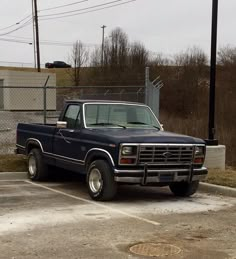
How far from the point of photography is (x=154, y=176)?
9180 mm

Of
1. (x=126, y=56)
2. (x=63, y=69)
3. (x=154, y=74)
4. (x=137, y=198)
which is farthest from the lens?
(x=63, y=69)

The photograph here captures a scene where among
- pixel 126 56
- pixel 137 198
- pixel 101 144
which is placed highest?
pixel 126 56

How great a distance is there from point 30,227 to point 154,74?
5029cm

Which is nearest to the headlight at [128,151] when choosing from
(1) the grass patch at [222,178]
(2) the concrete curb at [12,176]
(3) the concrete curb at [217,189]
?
(3) the concrete curb at [217,189]

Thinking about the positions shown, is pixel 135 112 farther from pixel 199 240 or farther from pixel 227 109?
pixel 227 109

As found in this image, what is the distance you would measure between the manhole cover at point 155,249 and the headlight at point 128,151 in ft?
8.76

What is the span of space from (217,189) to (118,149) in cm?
271

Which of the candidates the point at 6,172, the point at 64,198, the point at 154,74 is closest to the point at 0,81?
the point at 154,74

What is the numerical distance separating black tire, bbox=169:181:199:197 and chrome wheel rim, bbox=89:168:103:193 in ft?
5.13

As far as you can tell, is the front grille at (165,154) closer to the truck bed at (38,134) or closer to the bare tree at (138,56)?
the truck bed at (38,134)

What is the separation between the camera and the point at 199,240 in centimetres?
679

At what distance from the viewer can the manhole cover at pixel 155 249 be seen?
6129 mm

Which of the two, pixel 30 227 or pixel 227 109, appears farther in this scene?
pixel 227 109

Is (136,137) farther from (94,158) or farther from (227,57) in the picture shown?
(227,57)
